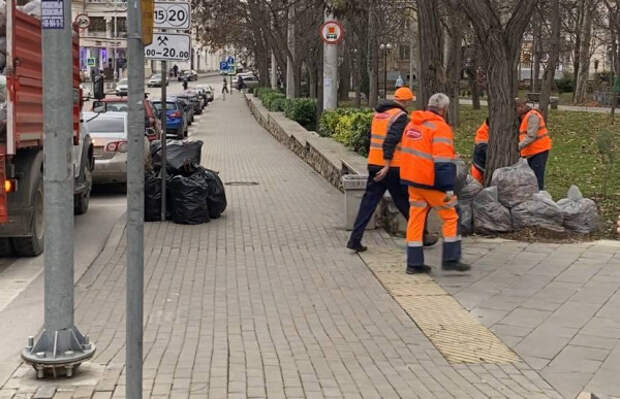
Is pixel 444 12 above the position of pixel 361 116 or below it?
above

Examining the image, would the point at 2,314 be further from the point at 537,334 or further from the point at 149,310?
the point at 537,334

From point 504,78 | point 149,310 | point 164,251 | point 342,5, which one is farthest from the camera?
point 342,5

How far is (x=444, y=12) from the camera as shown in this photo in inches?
1058

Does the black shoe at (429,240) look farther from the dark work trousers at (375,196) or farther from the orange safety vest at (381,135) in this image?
the orange safety vest at (381,135)

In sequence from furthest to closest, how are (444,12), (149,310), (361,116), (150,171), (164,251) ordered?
(444,12)
(361,116)
(150,171)
(164,251)
(149,310)

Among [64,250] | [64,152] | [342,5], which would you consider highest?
[342,5]

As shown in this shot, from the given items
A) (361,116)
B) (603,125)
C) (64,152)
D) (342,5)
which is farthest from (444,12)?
(64,152)

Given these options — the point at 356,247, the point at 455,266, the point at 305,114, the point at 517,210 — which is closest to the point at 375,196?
the point at 356,247

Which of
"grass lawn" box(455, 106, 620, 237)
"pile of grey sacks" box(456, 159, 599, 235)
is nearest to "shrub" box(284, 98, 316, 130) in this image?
"grass lawn" box(455, 106, 620, 237)

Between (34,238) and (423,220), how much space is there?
14.3 feet

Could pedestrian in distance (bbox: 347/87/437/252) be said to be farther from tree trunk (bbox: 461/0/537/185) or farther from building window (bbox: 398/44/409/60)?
building window (bbox: 398/44/409/60)

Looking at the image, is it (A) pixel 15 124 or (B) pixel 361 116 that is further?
(B) pixel 361 116

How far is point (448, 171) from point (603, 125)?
80.0 ft

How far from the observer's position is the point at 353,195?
11.0 metres
